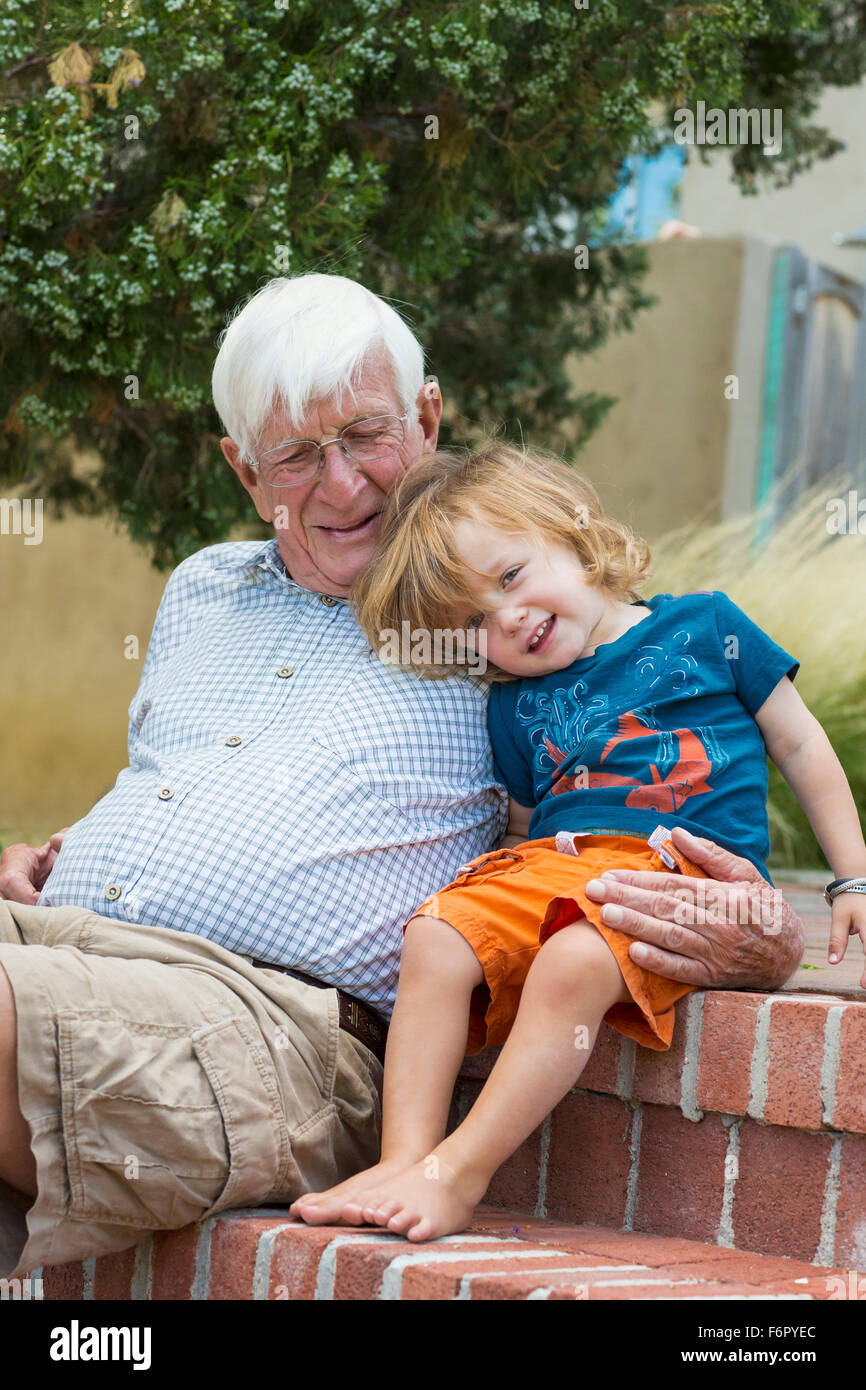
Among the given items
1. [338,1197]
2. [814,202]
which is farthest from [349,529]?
[814,202]

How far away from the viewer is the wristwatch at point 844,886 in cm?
192

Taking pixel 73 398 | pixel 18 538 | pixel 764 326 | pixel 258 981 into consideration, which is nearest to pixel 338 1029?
pixel 258 981

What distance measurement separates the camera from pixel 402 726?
2.18 metres

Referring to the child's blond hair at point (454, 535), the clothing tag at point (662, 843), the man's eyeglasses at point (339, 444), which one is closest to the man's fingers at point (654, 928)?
the clothing tag at point (662, 843)

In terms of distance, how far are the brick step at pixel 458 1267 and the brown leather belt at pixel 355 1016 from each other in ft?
0.90

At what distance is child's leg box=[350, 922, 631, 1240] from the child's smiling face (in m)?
0.55

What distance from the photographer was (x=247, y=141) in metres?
3.41

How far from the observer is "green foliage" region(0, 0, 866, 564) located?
3240 millimetres

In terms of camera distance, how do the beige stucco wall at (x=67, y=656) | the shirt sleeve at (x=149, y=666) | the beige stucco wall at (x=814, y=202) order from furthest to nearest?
1. the beige stucco wall at (x=814, y=202)
2. the beige stucco wall at (x=67, y=656)
3. the shirt sleeve at (x=149, y=666)

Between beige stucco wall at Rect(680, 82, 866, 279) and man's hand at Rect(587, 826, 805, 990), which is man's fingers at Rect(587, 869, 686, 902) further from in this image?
beige stucco wall at Rect(680, 82, 866, 279)

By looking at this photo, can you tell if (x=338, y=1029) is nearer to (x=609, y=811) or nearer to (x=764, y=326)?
(x=609, y=811)

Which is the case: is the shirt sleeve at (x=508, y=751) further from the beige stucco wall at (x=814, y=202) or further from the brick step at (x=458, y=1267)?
the beige stucco wall at (x=814, y=202)

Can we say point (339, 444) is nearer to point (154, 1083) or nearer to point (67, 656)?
point (154, 1083)

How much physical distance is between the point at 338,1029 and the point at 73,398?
2259 millimetres
